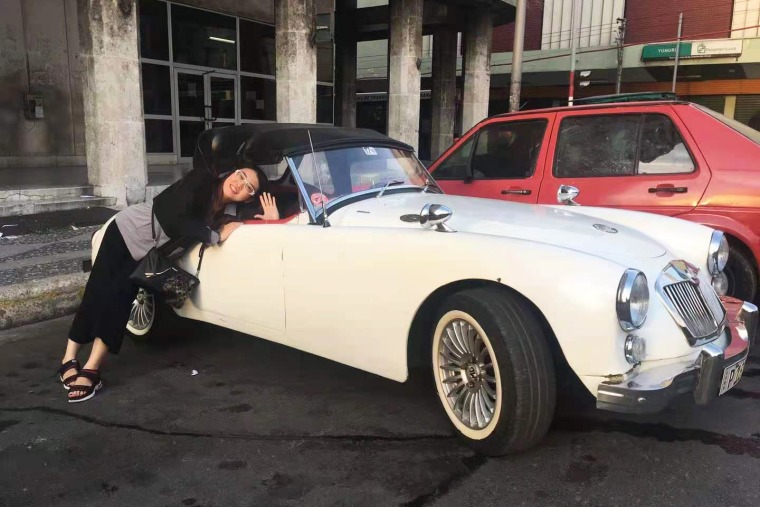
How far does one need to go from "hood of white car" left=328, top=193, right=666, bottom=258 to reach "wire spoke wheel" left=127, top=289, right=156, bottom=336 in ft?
5.92

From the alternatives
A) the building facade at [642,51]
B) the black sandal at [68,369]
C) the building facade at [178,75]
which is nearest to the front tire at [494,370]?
the black sandal at [68,369]

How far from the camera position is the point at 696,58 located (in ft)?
92.3

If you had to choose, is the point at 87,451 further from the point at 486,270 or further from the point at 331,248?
the point at 486,270

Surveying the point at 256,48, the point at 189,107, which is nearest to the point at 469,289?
the point at 189,107

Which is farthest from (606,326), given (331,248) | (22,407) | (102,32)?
(102,32)

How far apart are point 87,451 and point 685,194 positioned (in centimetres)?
450

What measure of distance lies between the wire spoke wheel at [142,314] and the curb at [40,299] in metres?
1.20

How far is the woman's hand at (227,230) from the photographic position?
3.90 meters

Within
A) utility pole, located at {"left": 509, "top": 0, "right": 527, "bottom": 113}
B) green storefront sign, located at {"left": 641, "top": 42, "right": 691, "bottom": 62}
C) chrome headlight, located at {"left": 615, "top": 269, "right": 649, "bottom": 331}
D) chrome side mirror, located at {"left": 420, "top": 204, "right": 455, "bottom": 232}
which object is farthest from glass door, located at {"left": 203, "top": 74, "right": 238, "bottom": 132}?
green storefront sign, located at {"left": 641, "top": 42, "right": 691, "bottom": 62}

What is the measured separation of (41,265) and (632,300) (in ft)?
18.4

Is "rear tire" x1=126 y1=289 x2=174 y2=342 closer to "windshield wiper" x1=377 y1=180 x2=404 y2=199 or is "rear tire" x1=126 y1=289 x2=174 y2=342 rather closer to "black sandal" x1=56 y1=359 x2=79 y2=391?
"black sandal" x1=56 y1=359 x2=79 y2=391

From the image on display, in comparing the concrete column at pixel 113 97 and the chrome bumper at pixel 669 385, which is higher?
the concrete column at pixel 113 97

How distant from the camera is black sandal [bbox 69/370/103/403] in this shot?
3.63 meters

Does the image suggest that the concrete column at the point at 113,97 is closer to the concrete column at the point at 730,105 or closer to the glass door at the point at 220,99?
the glass door at the point at 220,99
